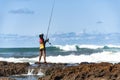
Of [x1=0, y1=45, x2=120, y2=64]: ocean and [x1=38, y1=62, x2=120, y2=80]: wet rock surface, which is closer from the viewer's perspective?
[x1=38, y1=62, x2=120, y2=80]: wet rock surface

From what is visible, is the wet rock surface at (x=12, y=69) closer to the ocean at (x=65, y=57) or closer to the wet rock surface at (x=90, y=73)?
the ocean at (x=65, y=57)

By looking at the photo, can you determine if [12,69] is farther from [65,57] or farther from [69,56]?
[69,56]

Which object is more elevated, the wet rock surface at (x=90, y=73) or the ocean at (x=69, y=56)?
the ocean at (x=69, y=56)

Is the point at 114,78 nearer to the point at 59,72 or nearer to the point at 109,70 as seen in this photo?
the point at 109,70

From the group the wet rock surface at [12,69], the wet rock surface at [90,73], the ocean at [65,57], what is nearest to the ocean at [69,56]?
the ocean at [65,57]

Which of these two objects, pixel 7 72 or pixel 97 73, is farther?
pixel 7 72

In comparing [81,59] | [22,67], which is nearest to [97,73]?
[22,67]

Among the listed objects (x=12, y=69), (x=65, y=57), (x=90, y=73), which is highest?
(x=65, y=57)

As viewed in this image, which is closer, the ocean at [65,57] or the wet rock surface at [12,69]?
the wet rock surface at [12,69]

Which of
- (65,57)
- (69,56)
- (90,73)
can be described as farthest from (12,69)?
(69,56)

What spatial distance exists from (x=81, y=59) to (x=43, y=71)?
15630 millimetres

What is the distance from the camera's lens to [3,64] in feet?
85.3

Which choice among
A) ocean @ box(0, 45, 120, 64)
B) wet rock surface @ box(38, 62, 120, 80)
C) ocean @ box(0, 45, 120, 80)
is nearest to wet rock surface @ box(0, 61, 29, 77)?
ocean @ box(0, 45, 120, 80)

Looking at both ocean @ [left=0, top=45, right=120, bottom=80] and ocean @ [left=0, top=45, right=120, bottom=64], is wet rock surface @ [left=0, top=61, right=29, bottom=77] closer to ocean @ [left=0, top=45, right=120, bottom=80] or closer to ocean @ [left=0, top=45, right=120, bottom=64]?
ocean @ [left=0, top=45, right=120, bottom=80]
